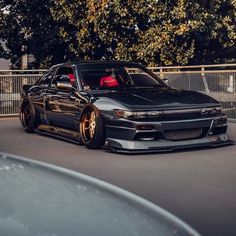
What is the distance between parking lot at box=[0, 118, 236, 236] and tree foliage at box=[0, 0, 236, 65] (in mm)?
10780

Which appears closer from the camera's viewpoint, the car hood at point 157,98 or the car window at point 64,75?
the car hood at point 157,98

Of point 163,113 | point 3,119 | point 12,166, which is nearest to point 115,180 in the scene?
point 163,113

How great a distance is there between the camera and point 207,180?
662 cm

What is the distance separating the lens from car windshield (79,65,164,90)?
9672 mm

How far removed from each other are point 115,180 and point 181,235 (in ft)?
14.4

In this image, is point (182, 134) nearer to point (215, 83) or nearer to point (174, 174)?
point (174, 174)

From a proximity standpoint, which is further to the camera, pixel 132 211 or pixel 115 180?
pixel 115 180

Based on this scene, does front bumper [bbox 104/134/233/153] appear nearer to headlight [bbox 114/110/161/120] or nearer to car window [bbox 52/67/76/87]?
headlight [bbox 114/110/161/120]

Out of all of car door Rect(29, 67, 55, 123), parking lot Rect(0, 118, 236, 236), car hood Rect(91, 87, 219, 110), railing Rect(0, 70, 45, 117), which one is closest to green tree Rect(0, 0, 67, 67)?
railing Rect(0, 70, 45, 117)

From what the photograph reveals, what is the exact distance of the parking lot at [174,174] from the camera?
5.07m

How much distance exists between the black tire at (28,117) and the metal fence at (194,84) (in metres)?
3.55

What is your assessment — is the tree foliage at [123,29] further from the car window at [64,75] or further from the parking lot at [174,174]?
the parking lot at [174,174]

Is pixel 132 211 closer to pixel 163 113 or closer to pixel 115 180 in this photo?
pixel 115 180

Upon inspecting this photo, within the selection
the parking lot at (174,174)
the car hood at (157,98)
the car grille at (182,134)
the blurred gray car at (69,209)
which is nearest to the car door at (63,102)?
the parking lot at (174,174)
